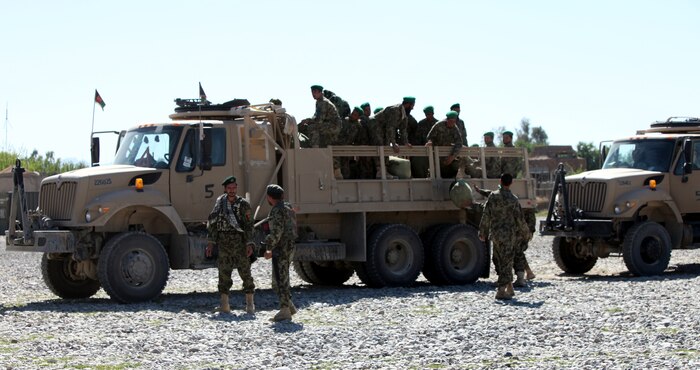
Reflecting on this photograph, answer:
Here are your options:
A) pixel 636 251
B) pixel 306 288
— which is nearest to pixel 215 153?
pixel 306 288

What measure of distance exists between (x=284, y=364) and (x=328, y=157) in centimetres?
790

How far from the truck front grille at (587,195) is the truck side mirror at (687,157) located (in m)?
1.63

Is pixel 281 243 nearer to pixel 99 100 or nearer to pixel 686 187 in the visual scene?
pixel 99 100

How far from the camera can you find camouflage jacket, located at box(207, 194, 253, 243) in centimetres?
1506

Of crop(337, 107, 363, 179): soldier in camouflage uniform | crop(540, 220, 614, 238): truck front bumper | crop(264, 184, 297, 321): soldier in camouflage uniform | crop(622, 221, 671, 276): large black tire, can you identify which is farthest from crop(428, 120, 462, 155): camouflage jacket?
crop(264, 184, 297, 321): soldier in camouflage uniform

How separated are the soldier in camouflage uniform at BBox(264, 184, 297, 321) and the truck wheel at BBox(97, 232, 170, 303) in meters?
3.00

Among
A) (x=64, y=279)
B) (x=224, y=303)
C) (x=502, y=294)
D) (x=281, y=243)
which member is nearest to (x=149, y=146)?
(x=64, y=279)

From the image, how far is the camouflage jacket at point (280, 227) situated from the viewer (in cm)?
1420

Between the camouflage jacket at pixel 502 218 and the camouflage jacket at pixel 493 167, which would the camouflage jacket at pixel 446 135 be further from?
the camouflage jacket at pixel 502 218

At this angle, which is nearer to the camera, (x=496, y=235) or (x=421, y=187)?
(x=496, y=235)

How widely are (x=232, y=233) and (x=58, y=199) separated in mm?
3389

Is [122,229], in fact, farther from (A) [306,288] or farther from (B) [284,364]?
(B) [284,364]

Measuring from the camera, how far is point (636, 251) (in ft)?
69.8

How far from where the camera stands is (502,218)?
55.5ft
